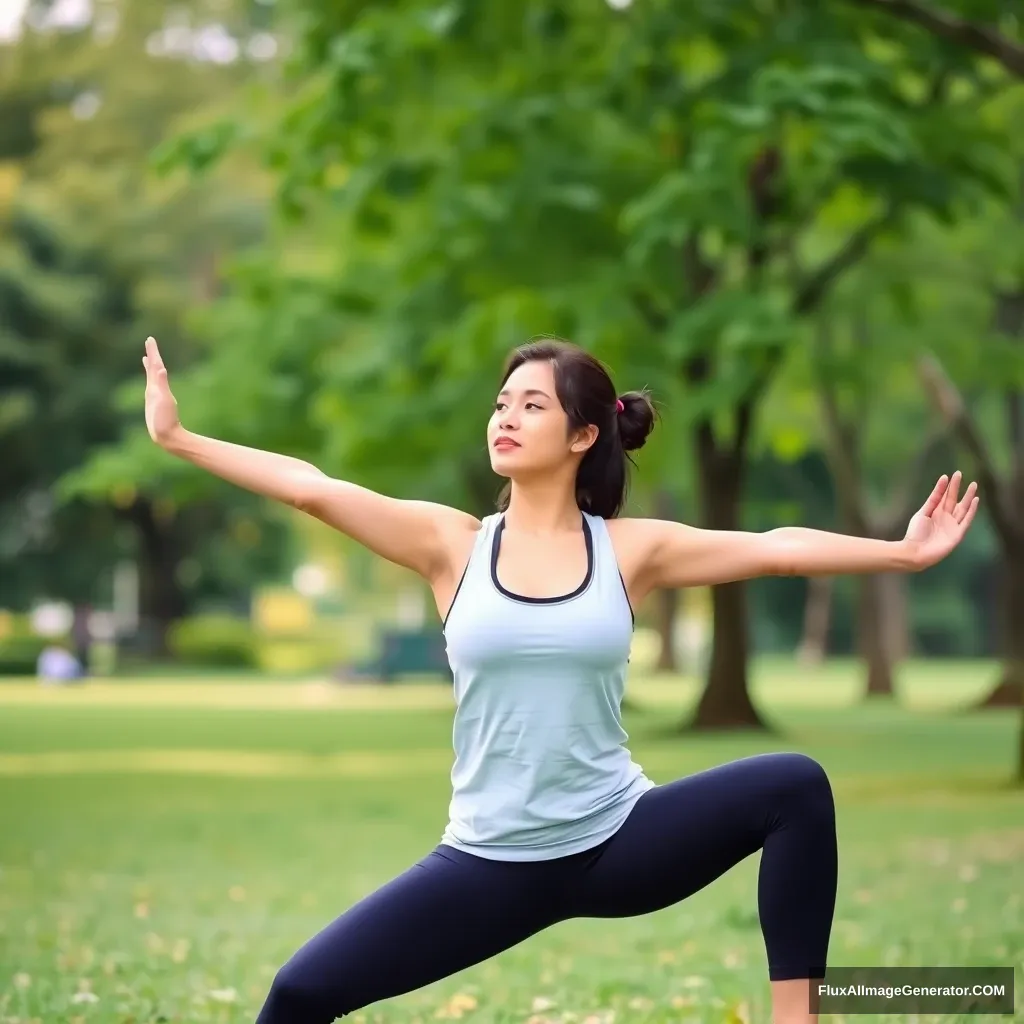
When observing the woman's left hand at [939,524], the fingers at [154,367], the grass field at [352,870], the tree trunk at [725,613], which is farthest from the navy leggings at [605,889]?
the tree trunk at [725,613]

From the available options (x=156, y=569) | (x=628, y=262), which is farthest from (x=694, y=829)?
(x=156, y=569)

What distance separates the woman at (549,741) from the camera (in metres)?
4.63

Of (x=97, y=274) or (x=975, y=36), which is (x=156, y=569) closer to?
(x=97, y=274)

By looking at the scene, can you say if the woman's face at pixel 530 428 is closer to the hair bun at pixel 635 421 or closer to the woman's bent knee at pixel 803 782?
the hair bun at pixel 635 421

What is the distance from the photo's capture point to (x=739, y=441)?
2617 cm

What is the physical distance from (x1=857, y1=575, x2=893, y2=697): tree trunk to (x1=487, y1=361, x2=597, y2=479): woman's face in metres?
34.7

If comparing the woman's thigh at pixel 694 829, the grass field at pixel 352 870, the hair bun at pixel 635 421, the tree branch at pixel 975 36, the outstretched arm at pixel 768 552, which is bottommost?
the grass field at pixel 352 870

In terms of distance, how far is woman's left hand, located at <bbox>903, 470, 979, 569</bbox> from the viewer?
4953 mm

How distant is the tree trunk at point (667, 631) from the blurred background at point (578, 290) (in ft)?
0.47

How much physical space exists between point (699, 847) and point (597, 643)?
0.56 m

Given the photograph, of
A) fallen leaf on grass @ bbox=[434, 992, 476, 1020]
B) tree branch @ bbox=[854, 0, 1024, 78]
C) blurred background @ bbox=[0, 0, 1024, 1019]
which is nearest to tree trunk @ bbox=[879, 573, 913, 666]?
blurred background @ bbox=[0, 0, 1024, 1019]

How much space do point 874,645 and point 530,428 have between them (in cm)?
3629

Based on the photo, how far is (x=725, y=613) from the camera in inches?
1041

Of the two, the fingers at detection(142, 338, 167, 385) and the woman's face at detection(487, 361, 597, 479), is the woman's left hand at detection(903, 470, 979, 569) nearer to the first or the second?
the woman's face at detection(487, 361, 597, 479)
